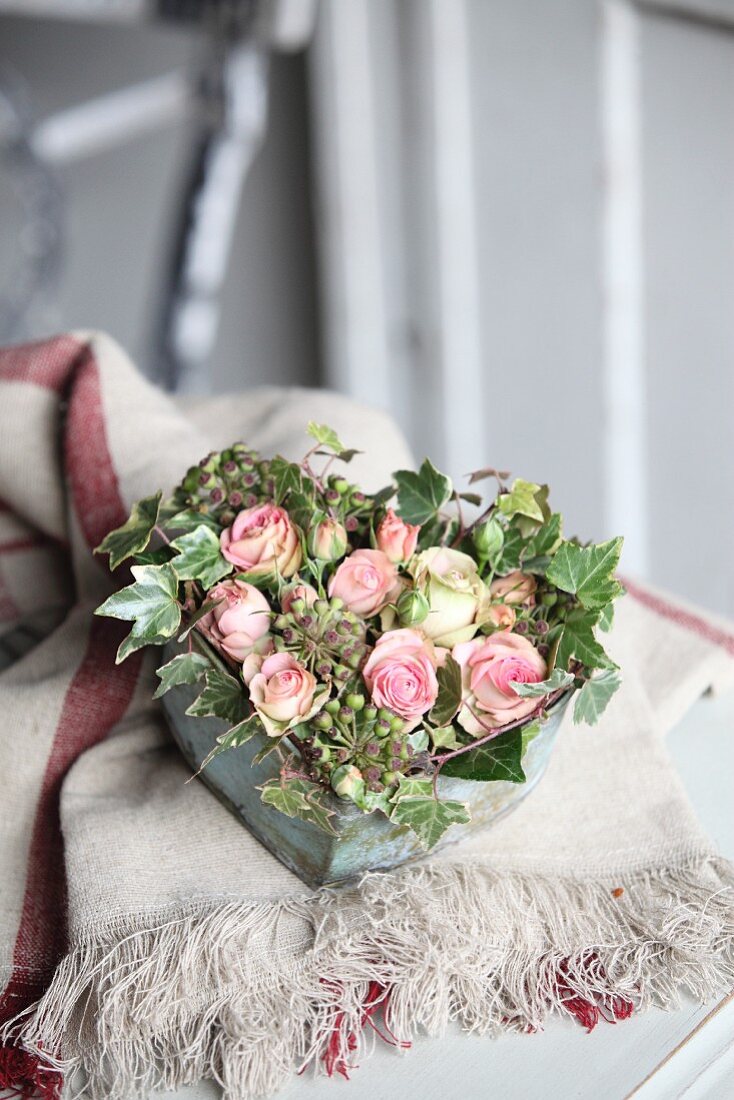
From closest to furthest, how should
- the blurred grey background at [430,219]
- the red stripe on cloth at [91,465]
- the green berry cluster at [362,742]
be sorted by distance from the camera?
the green berry cluster at [362,742], the red stripe on cloth at [91,465], the blurred grey background at [430,219]

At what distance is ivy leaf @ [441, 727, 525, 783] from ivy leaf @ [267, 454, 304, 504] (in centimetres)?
13

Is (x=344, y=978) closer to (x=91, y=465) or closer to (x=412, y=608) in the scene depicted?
(x=412, y=608)

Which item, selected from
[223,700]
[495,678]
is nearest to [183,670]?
[223,700]

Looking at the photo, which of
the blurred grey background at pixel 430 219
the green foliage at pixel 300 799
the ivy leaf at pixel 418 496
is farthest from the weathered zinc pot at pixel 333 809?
the blurred grey background at pixel 430 219

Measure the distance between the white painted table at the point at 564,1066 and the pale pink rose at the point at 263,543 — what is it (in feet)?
0.63

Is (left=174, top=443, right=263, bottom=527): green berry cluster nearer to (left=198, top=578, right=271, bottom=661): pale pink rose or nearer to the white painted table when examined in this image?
(left=198, top=578, right=271, bottom=661): pale pink rose

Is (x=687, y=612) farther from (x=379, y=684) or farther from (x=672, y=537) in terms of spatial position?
(x=672, y=537)

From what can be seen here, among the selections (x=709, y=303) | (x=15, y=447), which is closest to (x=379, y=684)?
(x=15, y=447)

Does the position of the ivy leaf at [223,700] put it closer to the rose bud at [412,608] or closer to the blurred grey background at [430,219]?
the rose bud at [412,608]

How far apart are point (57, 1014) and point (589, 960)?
0.21 metres

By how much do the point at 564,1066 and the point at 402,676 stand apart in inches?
6.2

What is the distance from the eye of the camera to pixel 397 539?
16.7 inches

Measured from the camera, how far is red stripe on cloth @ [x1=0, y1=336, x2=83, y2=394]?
2.11ft

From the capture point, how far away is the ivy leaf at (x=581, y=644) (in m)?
0.41
